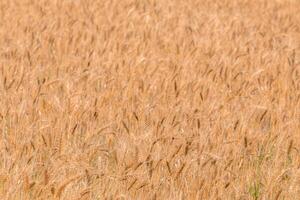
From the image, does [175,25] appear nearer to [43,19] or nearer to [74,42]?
[43,19]

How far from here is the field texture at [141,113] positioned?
111 inches

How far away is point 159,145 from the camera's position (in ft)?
10.4

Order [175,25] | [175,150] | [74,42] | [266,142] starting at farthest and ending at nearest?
[175,25], [74,42], [266,142], [175,150]

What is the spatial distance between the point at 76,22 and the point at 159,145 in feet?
11.1

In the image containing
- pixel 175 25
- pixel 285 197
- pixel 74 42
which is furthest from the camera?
pixel 175 25

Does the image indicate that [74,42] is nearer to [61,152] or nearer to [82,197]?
[61,152]

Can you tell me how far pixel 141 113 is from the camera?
3598mm

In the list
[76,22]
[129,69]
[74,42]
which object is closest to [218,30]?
[76,22]

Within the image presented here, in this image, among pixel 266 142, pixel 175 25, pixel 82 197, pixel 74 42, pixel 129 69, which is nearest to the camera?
pixel 82 197

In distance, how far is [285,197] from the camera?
2.86 meters

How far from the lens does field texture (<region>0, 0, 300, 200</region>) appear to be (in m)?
2.81

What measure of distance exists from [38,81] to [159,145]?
104 cm

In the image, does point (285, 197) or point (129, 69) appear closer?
point (285, 197)

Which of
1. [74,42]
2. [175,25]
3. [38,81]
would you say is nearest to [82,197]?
[38,81]
